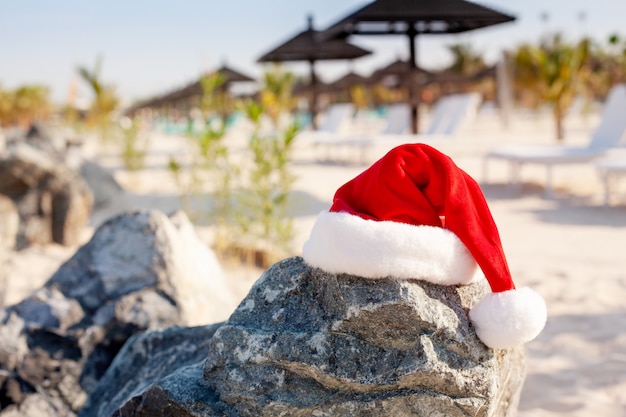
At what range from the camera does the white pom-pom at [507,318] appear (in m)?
1.46

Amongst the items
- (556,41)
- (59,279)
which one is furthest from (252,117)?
(556,41)

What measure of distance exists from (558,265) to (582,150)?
3611 mm

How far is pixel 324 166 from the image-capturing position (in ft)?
37.2

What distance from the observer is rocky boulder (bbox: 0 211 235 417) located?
244 centimetres

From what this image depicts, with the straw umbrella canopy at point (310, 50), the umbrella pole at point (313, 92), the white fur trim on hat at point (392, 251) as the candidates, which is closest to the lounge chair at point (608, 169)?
→ the white fur trim on hat at point (392, 251)

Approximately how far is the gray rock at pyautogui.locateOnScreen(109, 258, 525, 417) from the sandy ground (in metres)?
1.10

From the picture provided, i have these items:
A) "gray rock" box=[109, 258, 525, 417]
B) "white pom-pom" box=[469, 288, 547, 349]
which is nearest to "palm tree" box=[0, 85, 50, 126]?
"gray rock" box=[109, 258, 525, 417]

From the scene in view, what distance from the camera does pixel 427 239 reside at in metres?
1.51

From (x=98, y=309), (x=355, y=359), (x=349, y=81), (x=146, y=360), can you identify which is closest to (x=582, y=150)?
(x=98, y=309)

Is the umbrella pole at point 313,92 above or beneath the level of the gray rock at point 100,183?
above

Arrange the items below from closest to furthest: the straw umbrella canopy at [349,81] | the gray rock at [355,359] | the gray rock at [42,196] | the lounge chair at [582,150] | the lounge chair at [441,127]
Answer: the gray rock at [355,359] → the gray rock at [42,196] → the lounge chair at [582,150] → the lounge chair at [441,127] → the straw umbrella canopy at [349,81]

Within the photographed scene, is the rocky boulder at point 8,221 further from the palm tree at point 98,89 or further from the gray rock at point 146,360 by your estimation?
the palm tree at point 98,89

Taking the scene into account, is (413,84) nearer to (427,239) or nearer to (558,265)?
(558,265)

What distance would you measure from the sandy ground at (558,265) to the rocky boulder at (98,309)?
1.14 m
